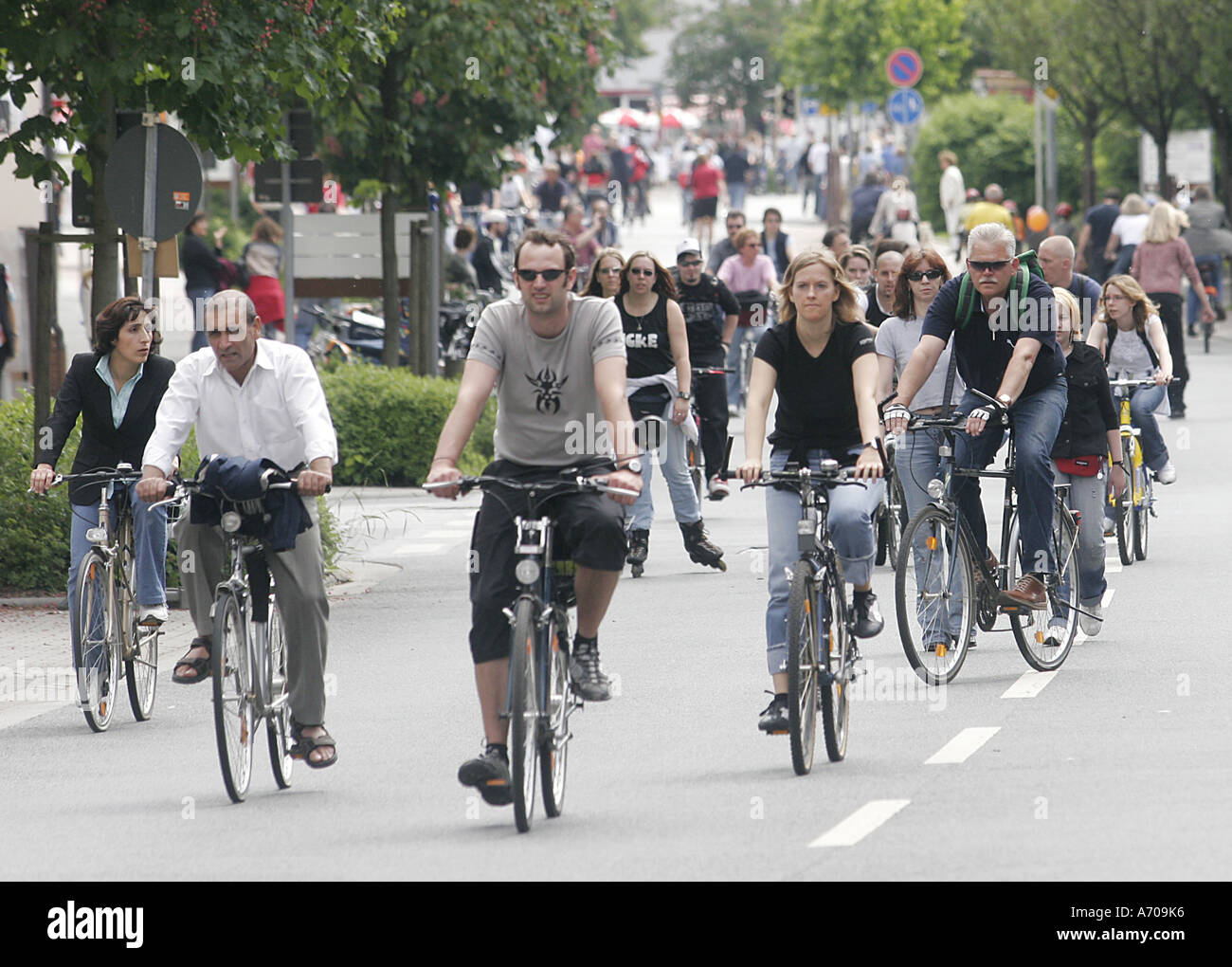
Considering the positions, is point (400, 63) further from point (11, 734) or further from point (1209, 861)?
point (1209, 861)

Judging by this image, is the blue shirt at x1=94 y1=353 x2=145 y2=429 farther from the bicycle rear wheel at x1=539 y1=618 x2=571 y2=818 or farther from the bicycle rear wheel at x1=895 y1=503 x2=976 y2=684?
the bicycle rear wheel at x1=895 y1=503 x2=976 y2=684

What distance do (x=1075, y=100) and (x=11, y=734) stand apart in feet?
104

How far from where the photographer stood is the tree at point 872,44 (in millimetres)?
46312

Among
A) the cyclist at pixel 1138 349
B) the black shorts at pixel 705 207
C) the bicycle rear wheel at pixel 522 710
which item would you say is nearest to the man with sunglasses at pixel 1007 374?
the bicycle rear wheel at pixel 522 710

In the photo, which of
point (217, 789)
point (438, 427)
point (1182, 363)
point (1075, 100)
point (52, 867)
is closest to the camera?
point (52, 867)

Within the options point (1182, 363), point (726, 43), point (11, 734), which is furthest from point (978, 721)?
point (726, 43)

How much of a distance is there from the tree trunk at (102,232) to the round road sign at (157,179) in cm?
97

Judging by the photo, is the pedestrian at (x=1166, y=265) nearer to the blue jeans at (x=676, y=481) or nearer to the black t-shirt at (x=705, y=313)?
the black t-shirt at (x=705, y=313)

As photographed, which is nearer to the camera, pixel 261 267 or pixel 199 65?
pixel 199 65

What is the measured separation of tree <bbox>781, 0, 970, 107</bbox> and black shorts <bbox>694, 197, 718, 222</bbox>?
228 inches

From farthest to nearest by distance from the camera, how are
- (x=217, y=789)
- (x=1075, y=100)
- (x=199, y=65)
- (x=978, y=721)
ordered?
(x=1075, y=100)
(x=199, y=65)
(x=978, y=721)
(x=217, y=789)

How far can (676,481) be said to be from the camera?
1353 cm

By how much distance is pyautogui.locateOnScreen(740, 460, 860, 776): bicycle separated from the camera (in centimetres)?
774
